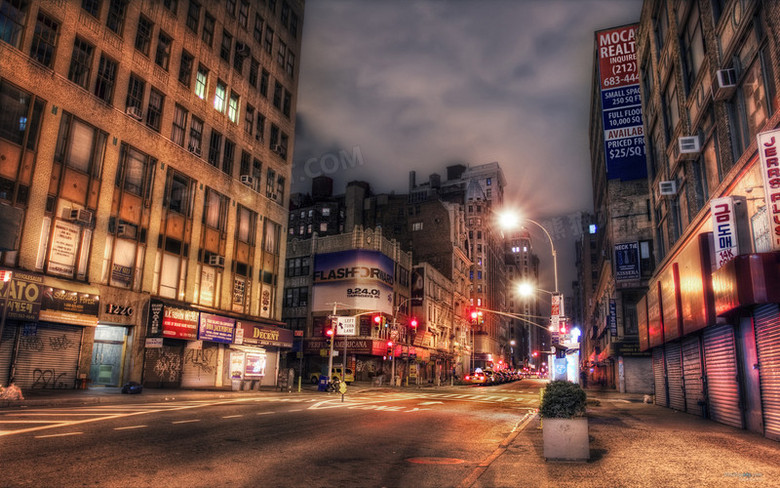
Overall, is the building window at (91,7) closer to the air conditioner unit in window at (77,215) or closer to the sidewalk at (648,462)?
Answer: the air conditioner unit in window at (77,215)

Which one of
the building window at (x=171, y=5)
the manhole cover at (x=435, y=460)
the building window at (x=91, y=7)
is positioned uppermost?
the building window at (x=171, y=5)

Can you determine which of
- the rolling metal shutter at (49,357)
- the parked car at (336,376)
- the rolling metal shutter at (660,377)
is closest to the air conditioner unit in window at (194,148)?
the rolling metal shutter at (49,357)

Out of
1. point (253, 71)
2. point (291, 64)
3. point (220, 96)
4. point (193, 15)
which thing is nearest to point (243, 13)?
point (253, 71)

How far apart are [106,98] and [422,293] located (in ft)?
160

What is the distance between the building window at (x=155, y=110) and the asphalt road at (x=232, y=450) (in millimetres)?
20467

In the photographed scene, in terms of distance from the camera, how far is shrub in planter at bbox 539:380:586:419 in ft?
31.7

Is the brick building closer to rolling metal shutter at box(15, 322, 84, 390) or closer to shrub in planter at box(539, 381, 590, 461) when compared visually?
rolling metal shutter at box(15, 322, 84, 390)

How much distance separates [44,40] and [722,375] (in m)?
33.5

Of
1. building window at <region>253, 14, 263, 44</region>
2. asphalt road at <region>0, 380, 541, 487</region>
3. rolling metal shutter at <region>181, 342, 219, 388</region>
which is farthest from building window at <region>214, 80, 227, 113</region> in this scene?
asphalt road at <region>0, 380, 541, 487</region>

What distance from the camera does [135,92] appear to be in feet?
99.8

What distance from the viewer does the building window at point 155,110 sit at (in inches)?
1236

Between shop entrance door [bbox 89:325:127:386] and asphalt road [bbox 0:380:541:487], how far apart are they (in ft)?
43.1

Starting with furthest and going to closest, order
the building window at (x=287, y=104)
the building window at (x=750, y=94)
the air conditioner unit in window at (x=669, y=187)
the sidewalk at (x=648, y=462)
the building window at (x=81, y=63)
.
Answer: the building window at (x=287, y=104) → the building window at (x=81, y=63) → the air conditioner unit in window at (x=669, y=187) → the building window at (x=750, y=94) → the sidewalk at (x=648, y=462)

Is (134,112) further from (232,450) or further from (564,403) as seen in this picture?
(564,403)
